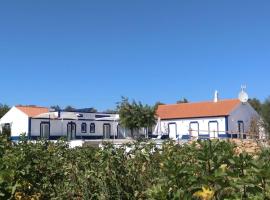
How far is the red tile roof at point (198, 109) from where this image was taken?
47.8 meters

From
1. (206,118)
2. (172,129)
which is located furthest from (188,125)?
(172,129)

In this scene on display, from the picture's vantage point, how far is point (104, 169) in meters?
5.75

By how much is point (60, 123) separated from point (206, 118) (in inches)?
582

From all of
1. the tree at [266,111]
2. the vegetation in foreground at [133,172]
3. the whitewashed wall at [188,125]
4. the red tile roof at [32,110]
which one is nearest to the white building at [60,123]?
the red tile roof at [32,110]

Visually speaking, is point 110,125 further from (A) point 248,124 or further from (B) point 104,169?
(B) point 104,169

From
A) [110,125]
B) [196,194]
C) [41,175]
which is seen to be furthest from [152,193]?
[110,125]

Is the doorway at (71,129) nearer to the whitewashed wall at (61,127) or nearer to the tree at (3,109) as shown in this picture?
the whitewashed wall at (61,127)

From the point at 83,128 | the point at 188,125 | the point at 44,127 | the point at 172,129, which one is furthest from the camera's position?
the point at 172,129

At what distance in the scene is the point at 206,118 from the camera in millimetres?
48344

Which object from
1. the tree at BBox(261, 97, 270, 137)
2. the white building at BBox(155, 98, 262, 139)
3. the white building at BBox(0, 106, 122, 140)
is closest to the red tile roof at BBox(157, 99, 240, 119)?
the white building at BBox(155, 98, 262, 139)

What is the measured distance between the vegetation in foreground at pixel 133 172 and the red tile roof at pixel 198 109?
40800 millimetres

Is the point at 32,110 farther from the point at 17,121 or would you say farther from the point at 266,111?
the point at 266,111

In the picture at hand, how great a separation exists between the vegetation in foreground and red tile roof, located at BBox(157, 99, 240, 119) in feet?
134

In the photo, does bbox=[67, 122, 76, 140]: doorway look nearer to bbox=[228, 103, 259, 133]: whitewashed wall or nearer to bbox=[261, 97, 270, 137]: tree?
bbox=[228, 103, 259, 133]: whitewashed wall
